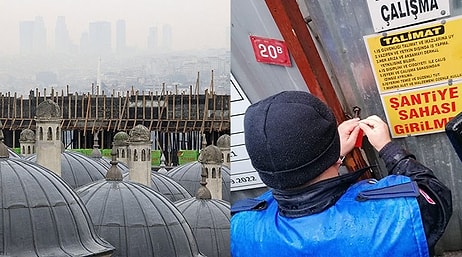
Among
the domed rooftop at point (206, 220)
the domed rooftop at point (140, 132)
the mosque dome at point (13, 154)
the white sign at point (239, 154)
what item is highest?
the mosque dome at point (13, 154)

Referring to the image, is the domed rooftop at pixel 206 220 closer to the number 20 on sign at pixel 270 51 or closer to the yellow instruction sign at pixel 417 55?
the number 20 on sign at pixel 270 51

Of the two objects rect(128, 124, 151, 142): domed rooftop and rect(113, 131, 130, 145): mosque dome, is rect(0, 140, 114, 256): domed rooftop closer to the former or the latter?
rect(113, 131, 130, 145): mosque dome

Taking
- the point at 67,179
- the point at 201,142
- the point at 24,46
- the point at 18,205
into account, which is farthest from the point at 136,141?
the point at 67,179

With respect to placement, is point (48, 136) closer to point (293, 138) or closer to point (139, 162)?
point (139, 162)

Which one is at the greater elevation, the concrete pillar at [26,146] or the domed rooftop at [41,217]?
the concrete pillar at [26,146]

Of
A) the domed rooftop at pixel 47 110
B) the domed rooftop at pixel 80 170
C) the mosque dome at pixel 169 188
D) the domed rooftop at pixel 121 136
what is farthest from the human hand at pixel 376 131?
the domed rooftop at pixel 80 170

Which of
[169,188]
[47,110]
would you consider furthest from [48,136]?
[169,188]
